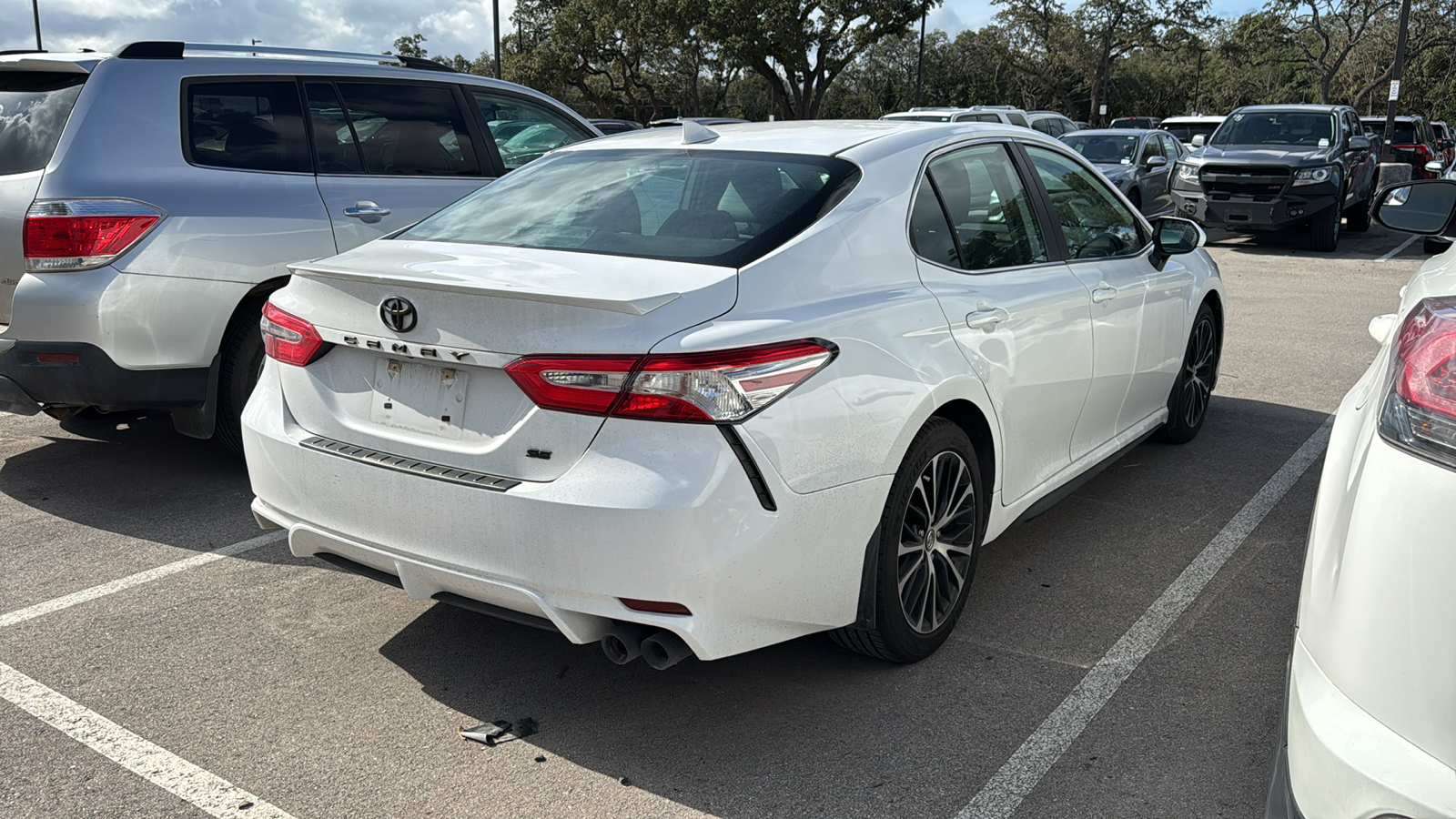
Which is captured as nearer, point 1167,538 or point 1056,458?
point 1056,458

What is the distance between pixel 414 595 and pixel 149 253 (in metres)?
2.55

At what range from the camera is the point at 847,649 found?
356 cm

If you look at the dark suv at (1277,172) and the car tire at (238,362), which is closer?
the car tire at (238,362)

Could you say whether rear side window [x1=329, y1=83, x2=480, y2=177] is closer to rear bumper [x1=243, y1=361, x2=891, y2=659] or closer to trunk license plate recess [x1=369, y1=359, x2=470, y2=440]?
trunk license plate recess [x1=369, y1=359, x2=470, y2=440]

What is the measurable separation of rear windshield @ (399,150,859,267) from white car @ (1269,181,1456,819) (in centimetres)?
164

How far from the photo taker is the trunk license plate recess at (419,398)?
3.00m

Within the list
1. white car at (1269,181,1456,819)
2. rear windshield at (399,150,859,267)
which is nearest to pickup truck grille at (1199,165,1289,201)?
rear windshield at (399,150,859,267)

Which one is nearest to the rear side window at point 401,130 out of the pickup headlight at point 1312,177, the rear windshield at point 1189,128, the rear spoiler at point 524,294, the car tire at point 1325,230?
the rear spoiler at point 524,294

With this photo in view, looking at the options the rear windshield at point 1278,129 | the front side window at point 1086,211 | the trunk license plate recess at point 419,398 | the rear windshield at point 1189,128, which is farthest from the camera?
the rear windshield at point 1189,128

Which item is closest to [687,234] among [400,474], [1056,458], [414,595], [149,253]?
[400,474]

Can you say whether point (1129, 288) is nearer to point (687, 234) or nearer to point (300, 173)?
point (687, 234)

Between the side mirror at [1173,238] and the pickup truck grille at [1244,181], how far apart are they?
36.9 feet

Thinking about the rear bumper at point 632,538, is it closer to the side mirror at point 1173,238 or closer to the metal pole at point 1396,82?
the side mirror at point 1173,238

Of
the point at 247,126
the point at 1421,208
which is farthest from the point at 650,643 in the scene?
the point at 247,126
